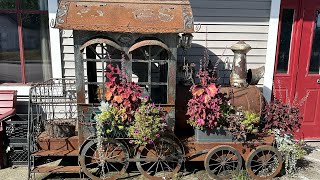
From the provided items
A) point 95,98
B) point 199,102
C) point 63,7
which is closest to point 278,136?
point 199,102

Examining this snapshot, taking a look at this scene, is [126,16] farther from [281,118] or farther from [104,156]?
[281,118]

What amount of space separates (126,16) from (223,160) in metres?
2.62

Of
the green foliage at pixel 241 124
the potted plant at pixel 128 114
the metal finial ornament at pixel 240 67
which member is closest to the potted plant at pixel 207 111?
the green foliage at pixel 241 124

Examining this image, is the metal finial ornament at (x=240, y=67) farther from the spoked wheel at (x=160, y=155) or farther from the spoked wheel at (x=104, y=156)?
the spoked wheel at (x=104, y=156)

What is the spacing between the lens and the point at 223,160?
458cm

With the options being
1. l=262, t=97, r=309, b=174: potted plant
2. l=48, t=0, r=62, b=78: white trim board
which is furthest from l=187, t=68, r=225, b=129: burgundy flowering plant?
l=48, t=0, r=62, b=78: white trim board

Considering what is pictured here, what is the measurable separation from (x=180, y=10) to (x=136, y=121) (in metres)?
1.73

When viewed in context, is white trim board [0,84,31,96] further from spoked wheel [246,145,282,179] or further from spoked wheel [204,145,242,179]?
spoked wheel [246,145,282,179]

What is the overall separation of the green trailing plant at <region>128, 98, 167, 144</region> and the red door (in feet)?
9.43

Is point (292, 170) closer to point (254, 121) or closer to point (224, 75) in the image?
point (254, 121)

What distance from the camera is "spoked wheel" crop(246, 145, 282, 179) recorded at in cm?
455

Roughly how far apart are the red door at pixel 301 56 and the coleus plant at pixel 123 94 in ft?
10.3

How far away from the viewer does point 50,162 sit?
5227 millimetres

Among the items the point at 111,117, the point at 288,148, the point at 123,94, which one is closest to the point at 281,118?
the point at 288,148
